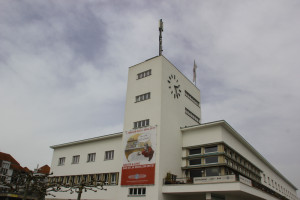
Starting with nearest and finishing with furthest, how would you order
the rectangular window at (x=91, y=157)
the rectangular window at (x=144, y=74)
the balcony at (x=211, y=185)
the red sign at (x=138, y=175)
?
1. the balcony at (x=211, y=185)
2. the red sign at (x=138, y=175)
3. the rectangular window at (x=144, y=74)
4. the rectangular window at (x=91, y=157)

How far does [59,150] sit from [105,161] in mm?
11774

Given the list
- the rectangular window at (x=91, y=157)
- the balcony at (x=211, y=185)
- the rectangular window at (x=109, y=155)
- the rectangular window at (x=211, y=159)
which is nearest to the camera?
the balcony at (x=211, y=185)

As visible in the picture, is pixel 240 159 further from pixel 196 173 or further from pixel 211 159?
pixel 196 173

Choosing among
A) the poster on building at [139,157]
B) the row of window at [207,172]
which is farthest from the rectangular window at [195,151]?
the poster on building at [139,157]

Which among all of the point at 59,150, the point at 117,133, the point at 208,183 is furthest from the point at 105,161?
the point at 208,183

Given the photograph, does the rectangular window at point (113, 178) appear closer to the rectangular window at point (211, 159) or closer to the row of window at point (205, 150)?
the row of window at point (205, 150)

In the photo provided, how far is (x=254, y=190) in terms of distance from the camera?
1086 inches

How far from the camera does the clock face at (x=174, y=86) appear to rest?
1367 inches

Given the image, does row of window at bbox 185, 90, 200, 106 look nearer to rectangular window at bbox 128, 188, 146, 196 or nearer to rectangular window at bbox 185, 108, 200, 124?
rectangular window at bbox 185, 108, 200, 124

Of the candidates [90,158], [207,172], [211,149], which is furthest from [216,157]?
[90,158]

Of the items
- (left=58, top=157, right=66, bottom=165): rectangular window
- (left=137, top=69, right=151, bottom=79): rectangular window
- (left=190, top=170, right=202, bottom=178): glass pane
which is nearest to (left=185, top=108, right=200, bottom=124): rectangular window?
(left=137, top=69, right=151, bottom=79): rectangular window

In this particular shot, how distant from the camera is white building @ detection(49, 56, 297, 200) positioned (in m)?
28.0

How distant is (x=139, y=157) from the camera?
1201 inches

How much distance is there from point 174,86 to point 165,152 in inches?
373
